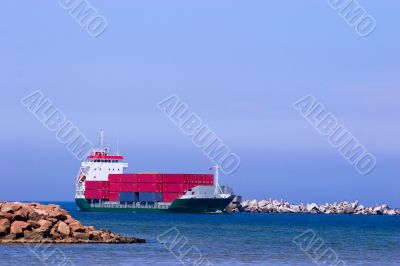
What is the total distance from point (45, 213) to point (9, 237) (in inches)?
88.1

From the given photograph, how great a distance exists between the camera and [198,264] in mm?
36906

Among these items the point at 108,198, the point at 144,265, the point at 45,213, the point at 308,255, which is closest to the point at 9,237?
the point at 45,213

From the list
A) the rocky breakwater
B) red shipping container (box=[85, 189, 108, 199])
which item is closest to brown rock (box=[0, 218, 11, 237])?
the rocky breakwater

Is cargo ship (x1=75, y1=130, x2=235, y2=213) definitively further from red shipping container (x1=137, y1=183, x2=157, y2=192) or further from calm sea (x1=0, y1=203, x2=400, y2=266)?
calm sea (x1=0, y1=203, x2=400, y2=266)

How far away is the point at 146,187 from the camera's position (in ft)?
355

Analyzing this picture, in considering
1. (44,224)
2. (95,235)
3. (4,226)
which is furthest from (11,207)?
(95,235)

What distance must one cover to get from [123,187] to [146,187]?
2.71 metres

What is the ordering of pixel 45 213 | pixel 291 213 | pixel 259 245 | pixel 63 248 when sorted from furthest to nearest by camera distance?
pixel 291 213 → pixel 259 245 → pixel 45 213 → pixel 63 248

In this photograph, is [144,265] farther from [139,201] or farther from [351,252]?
[139,201]

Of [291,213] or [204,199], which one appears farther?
[291,213]

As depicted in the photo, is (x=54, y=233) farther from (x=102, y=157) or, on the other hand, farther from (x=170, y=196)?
(x=102, y=157)

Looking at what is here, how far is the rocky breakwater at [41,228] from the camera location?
143 ft
